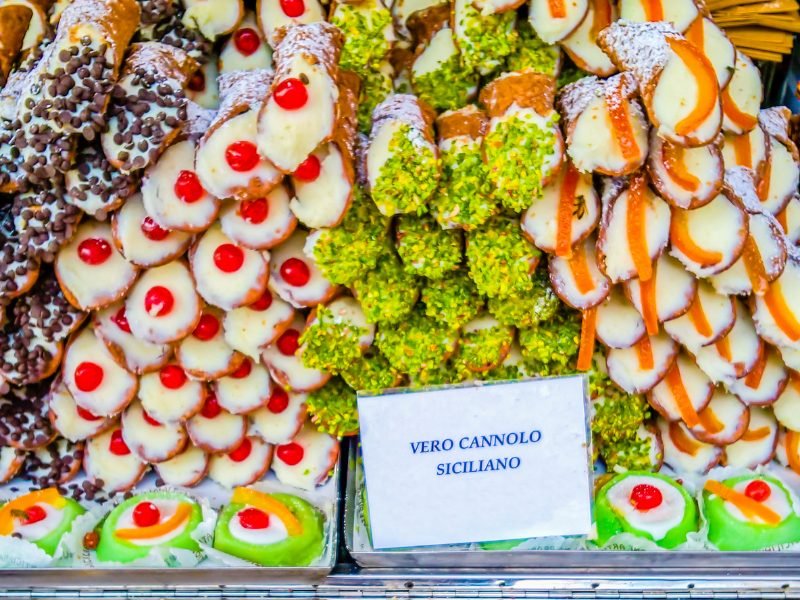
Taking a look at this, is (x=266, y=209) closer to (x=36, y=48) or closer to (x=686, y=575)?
(x=36, y=48)

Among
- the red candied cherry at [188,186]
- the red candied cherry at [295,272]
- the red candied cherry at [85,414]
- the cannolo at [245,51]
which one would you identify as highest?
the cannolo at [245,51]

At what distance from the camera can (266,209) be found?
1566 millimetres

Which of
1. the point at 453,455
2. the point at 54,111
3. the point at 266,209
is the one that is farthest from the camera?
the point at 453,455

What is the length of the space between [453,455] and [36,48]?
114cm

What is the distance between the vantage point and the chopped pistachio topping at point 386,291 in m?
1.65

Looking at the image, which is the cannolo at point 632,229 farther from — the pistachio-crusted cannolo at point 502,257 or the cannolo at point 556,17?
the cannolo at point 556,17

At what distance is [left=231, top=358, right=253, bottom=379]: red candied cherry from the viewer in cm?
182

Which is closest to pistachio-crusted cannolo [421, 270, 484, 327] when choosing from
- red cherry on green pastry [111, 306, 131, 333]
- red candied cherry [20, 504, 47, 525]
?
red cherry on green pastry [111, 306, 131, 333]

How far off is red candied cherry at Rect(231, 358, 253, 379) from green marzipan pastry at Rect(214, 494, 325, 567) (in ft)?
0.94

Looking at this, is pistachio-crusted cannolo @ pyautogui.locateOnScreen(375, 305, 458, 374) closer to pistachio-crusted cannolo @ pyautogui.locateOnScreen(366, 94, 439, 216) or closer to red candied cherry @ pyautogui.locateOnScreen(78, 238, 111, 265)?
pistachio-crusted cannolo @ pyautogui.locateOnScreen(366, 94, 439, 216)

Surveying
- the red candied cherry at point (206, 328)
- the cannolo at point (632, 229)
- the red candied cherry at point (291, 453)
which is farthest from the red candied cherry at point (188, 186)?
the cannolo at point (632, 229)

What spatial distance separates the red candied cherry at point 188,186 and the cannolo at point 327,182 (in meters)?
0.17

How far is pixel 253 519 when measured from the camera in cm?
176

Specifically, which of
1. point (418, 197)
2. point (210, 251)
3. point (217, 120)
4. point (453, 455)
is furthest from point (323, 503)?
point (217, 120)
